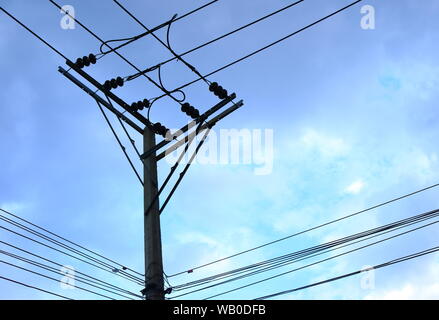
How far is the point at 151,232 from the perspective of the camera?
36.1 feet

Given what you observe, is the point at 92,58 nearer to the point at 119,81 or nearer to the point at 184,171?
the point at 119,81

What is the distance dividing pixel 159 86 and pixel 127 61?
886mm

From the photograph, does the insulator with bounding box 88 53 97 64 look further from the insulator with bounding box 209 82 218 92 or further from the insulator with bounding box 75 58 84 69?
the insulator with bounding box 209 82 218 92

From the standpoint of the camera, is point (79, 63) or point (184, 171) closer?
point (79, 63)

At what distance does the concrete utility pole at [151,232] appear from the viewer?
412 inches

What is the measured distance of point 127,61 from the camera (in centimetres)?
1155

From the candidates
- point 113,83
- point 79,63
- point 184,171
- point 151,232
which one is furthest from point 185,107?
point 151,232

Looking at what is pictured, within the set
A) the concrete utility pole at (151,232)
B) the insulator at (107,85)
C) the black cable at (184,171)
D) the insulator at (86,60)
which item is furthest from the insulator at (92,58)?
the black cable at (184,171)

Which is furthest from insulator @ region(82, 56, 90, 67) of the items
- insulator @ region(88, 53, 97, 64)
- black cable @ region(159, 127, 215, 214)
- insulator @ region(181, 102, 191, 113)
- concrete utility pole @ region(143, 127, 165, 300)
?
black cable @ region(159, 127, 215, 214)

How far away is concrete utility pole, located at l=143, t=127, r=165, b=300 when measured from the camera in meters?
10.5

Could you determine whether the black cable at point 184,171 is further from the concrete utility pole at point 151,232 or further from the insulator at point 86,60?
the insulator at point 86,60

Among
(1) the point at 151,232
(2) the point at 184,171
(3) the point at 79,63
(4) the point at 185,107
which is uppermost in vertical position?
(3) the point at 79,63
